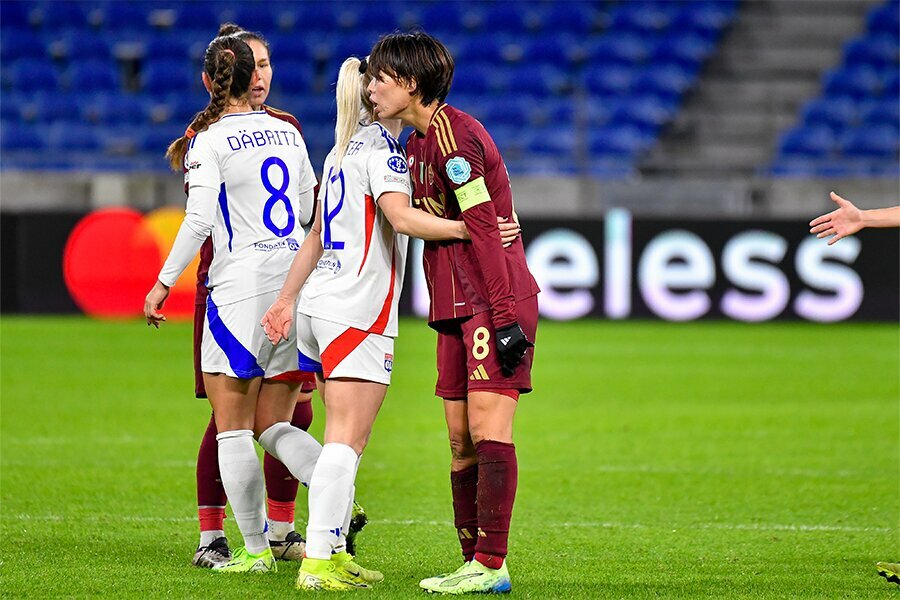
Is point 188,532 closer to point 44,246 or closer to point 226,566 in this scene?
point 226,566

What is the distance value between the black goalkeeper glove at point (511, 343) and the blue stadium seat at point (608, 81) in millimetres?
16285

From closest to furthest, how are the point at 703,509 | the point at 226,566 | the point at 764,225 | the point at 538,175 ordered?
the point at 226,566
the point at 703,509
the point at 764,225
the point at 538,175

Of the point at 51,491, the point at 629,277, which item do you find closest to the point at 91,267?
the point at 629,277

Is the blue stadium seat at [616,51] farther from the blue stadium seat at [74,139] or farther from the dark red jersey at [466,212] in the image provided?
the dark red jersey at [466,212]

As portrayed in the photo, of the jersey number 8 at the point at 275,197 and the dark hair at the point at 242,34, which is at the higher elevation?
the dark hair at the point at 242,34

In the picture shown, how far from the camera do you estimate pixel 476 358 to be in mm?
4535

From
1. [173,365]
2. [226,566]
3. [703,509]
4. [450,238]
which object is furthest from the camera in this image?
[173,365]

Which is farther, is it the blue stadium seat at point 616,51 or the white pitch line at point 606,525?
the blue stadium seat at point 616,51

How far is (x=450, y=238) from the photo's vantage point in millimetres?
4578

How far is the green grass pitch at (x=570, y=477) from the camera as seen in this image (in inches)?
196

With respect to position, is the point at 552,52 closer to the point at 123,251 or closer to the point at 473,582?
the point at 123,251

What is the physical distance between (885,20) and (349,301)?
737 inches

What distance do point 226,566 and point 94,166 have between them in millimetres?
13929

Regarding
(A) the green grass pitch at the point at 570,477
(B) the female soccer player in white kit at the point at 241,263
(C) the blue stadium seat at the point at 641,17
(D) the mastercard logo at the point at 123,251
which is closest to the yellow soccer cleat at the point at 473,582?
(A) the green grass pitch at the point at 570,477
